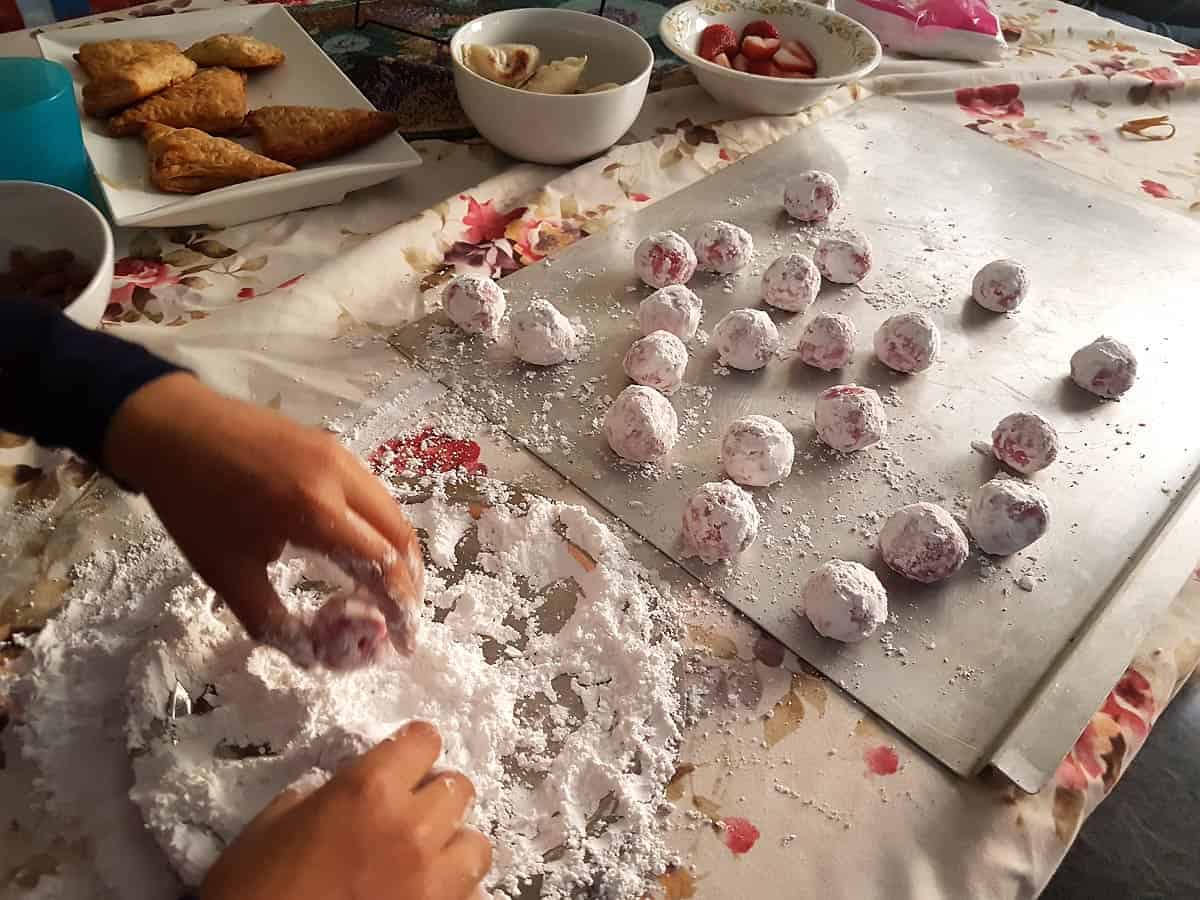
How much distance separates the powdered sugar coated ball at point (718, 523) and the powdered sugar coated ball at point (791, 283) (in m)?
0.29

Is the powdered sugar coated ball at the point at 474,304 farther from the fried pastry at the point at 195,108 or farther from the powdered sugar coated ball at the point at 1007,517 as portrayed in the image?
the powdered sugar coated ball at the point at 1007,517

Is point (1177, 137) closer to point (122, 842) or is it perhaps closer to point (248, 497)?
point (248, 497)

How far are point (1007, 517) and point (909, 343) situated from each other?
0.21m

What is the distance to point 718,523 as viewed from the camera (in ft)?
2.26

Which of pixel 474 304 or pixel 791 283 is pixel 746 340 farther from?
pixel 474 304

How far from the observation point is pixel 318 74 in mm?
1068

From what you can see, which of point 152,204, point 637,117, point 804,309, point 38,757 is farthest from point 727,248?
point 38,757

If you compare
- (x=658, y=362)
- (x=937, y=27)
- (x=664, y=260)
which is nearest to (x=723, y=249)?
(x=664, y=260)

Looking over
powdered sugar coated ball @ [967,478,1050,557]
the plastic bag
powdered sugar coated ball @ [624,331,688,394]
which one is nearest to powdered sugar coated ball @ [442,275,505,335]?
powdered sugar coated ball @ [624,331,688,394]

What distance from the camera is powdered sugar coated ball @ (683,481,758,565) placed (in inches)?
27.1

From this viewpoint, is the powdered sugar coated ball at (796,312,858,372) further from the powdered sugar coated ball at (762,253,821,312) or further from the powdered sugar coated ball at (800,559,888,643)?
the powdered sugar coated ball at (800,559,888,643)

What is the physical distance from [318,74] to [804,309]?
2.03 feet

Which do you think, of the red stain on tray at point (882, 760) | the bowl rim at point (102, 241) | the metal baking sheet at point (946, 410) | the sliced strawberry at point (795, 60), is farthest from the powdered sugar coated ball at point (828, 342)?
the bowl rim at point (102, 241)

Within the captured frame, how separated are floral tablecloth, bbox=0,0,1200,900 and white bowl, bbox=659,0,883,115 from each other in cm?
3
